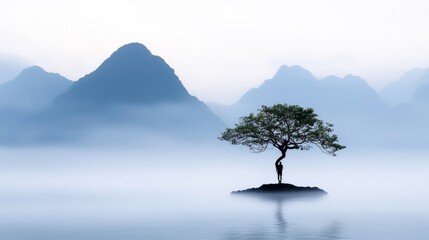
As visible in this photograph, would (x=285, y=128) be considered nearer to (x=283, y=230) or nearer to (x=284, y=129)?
(x=284, y=129)

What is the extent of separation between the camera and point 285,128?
6284 cm

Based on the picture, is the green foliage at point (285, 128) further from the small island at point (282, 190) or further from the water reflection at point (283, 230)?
the water reflection at point (283, 230)

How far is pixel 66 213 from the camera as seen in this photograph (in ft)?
143

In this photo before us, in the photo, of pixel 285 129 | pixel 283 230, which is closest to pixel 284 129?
pixel 285 129

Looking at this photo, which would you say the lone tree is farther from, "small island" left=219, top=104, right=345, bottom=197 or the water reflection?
the water reflection

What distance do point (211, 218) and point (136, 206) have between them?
12.7m

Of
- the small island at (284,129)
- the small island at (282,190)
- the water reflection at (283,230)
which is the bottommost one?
the water reflection at (283,230)

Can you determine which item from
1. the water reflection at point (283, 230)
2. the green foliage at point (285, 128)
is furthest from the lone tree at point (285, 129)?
the water reflection at point (283, 230)

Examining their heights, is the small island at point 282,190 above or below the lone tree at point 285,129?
below

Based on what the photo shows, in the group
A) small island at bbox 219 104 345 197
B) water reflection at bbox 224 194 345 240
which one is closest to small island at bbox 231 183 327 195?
small island at bbox 219 104 345 197

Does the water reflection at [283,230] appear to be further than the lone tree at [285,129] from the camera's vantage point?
No

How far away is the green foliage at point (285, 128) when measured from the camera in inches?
2466

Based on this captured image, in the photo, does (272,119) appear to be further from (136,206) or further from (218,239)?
(218,239)

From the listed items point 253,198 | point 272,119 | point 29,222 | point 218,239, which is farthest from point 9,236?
point 272,119
